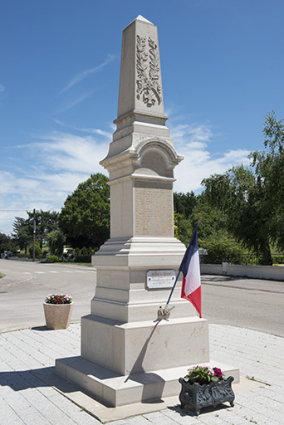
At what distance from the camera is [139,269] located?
6355mm

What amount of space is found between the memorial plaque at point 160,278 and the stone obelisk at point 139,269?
0.05 ft

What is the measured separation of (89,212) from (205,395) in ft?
170

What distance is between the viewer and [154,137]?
687 centimetres

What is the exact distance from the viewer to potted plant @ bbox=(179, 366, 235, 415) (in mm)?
5070

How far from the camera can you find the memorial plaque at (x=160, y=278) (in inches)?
253

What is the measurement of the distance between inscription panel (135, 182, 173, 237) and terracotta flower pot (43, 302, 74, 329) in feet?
17.4

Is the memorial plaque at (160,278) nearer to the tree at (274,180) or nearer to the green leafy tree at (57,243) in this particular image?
the tree at (274,180)

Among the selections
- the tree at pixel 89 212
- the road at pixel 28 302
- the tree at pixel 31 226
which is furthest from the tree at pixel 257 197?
the tree at pixel 31 226

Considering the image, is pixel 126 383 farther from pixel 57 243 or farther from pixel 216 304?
pixel 57 243

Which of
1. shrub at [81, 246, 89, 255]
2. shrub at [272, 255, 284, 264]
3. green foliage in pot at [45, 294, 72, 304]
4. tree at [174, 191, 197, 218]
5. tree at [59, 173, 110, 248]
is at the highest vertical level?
tree at [174, 191, 197, 218]

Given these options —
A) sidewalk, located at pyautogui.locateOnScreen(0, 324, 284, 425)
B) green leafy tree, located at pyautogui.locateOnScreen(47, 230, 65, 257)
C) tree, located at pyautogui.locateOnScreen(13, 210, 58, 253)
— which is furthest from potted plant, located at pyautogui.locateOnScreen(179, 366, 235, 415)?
tree, located at pyautogui.locateOnScreen(13, 210, 58, 253)

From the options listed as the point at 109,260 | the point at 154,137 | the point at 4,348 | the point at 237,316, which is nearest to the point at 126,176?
the point at 154,137

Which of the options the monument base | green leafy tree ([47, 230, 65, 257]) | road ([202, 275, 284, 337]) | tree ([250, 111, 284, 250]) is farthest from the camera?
green leafy tree ([47, 230, 65, 257])

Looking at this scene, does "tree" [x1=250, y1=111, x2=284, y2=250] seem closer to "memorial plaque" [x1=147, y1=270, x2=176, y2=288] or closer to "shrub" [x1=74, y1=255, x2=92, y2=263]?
"memorial plaque" [x1=147, y1=270, x2=176, y2=288]
